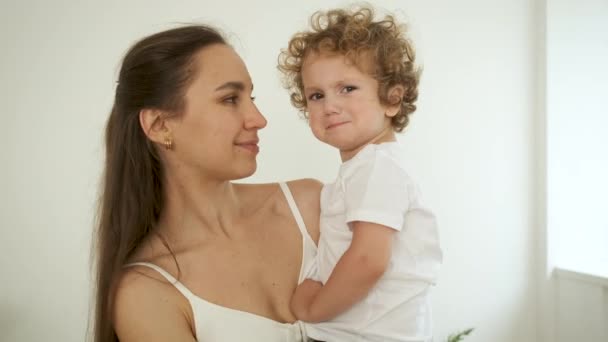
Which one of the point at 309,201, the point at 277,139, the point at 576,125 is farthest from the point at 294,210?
the point at 576,125

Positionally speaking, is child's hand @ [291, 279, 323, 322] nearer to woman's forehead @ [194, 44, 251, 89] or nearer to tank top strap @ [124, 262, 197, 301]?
tank top strap @ [124, 262, 197, 301]

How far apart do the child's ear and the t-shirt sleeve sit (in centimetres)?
21

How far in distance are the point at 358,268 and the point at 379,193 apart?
0.58ft

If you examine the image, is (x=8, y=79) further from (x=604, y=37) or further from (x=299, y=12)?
(x=604, y=37)

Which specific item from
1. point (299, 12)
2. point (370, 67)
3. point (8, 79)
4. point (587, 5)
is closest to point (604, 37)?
point (587, 5)

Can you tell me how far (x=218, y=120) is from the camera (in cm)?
127

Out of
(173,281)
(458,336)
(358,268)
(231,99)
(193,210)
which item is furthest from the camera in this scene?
(458,336)

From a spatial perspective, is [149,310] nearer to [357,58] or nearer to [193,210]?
[193,210]

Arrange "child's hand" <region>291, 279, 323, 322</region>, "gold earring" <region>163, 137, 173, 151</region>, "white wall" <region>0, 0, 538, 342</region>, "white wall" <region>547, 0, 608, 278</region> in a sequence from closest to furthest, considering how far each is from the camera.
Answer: "child's hand" <region>291, 279, 323, 322</region> < "gold earring" <region>163, 137, 173, 151</region> < "white wall" <region>0, 0, 538, 342</region> < "white wall" <region>547, 0, 608, 278</region>

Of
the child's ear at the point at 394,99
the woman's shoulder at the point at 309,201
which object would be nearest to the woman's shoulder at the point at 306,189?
the woman's shoulder at the point at 309,201

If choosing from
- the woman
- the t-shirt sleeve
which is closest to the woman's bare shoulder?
the woman

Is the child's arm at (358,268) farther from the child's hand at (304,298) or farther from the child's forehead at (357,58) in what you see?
the child's forehead at (357,58)

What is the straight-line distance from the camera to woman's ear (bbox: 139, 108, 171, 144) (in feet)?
4.35

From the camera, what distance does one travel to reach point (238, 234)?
1426 mm
